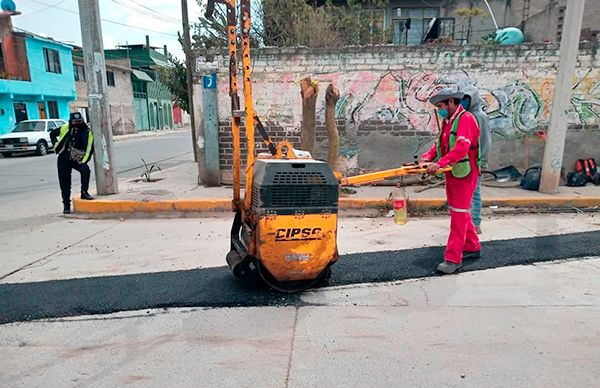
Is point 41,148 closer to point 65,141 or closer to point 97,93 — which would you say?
point 97,93

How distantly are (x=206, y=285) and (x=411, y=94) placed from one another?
20.6 feet

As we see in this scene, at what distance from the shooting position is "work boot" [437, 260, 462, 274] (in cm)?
450

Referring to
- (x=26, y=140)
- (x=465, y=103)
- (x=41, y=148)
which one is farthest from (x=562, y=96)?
(x=41, y=148)

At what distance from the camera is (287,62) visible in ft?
28.8

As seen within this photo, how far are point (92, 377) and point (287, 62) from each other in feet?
23.6

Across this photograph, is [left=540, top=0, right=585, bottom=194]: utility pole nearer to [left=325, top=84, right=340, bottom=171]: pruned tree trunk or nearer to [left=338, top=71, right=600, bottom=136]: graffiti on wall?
[left=338, top=71, right=600, bottom=136]: graffiti on wall

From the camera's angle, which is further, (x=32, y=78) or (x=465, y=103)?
(x=32, y=78)

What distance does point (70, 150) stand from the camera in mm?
7742

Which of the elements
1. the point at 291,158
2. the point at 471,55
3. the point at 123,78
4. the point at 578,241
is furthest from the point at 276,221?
the point at 123,78

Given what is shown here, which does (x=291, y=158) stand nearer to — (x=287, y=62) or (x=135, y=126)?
(x=287, y=62)

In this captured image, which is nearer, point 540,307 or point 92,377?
point 92,377

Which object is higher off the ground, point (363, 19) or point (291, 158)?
point (363, 19)

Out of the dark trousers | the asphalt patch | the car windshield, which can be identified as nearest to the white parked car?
the car windshield

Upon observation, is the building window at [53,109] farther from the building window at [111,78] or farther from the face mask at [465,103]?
the face mask at [465,103]
